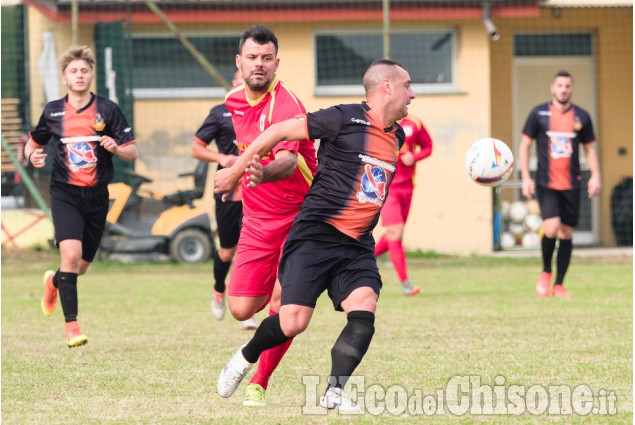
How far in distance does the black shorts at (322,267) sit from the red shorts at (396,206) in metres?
6.38

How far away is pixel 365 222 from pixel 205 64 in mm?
10816

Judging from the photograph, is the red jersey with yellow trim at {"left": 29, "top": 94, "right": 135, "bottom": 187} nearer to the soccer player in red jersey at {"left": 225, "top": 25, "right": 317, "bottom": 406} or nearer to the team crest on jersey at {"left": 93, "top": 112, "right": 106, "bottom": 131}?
the team crest on jersey at {"left": 93, "top": 112, "right": 106, "bottom": 131}

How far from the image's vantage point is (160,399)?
621 centimetres

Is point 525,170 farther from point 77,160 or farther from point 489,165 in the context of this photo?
point 77,160

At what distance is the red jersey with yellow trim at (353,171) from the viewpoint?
18.8 ft

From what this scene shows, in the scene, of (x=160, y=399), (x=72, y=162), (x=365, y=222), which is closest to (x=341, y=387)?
(x=365, y=222)

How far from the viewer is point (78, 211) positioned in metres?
8.61

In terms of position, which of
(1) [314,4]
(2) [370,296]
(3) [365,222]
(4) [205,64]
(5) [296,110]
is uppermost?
(1) [314,4]

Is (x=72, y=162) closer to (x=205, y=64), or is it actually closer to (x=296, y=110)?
(x=296, y=110)

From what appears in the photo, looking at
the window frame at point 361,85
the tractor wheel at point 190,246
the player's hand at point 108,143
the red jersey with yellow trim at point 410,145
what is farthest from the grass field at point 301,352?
the window frame at point 361,85

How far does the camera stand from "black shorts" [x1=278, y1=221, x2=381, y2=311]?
5.66 metres

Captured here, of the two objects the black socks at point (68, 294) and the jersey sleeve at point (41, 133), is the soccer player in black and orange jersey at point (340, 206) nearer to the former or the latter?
the black socks at point (68, 294)

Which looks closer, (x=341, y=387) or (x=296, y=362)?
(x=341, y=387)

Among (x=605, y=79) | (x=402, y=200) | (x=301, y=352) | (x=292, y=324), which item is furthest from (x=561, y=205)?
(x=605, y=79)
